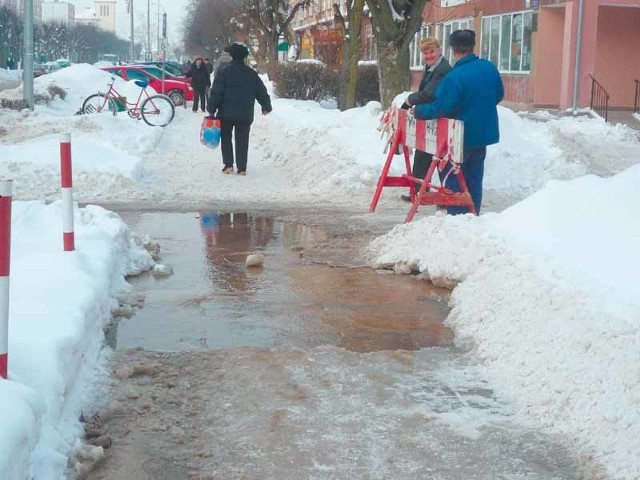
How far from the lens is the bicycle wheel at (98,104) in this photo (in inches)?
963

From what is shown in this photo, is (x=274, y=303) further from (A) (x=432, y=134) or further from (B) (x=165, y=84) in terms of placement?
(B) (x=165, y=84)

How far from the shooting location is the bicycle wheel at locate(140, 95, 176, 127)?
75.3 ft

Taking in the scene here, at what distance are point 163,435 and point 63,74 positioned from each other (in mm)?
33763

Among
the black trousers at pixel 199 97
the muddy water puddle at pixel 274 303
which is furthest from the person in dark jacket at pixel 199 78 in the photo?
the muddy water puddle at pixel 274 303

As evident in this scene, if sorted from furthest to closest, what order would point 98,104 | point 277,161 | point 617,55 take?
point 617,55 < point 98,104 < point 277,161

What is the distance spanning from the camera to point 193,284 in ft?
24.6

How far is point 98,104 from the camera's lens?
25062mm

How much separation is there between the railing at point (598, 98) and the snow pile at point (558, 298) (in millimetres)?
21299

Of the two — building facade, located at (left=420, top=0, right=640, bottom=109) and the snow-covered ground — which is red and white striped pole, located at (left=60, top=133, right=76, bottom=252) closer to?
the snow-covered ground

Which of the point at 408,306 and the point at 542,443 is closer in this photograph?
the point at 542,443

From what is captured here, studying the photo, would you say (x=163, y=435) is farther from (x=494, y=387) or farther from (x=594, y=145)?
(x=594, y=145)

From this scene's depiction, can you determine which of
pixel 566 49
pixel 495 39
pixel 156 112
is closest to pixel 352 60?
pixel 156 112

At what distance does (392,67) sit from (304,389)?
14.1m

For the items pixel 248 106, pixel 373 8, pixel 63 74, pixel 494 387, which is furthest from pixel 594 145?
pixel 63 74
